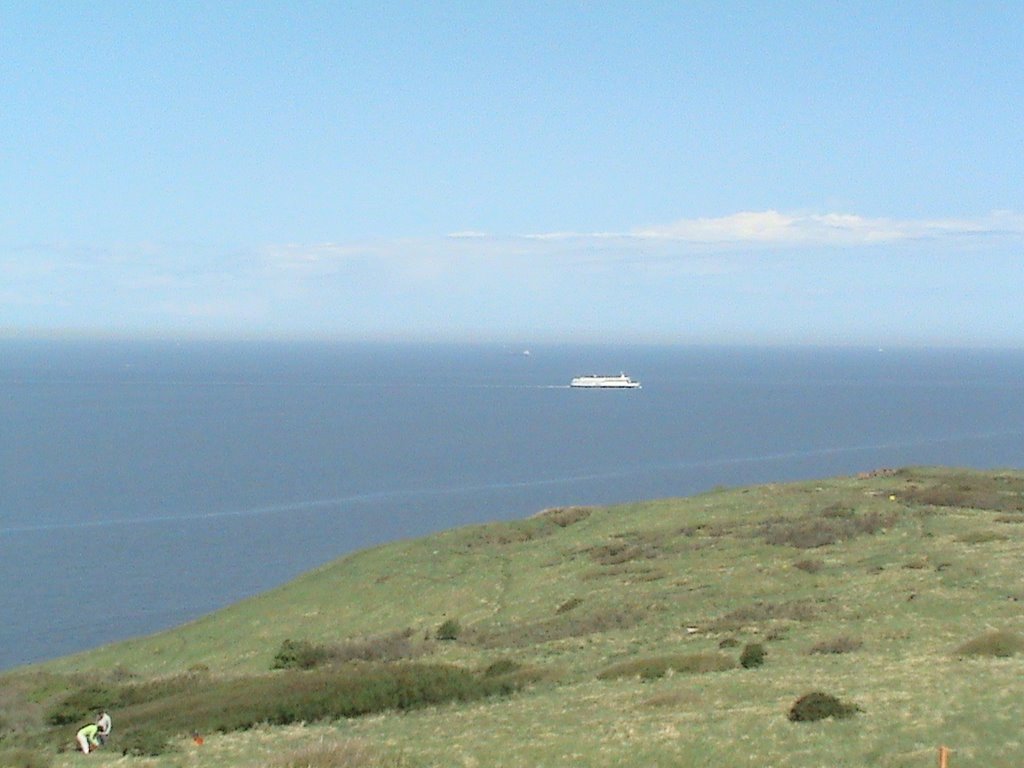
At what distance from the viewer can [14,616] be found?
63.2 metres

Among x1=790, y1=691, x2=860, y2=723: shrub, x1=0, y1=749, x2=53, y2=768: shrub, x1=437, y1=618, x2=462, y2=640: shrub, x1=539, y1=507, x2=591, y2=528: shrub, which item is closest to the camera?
x1=790, y1=691, x2=860, y2=723: shrub

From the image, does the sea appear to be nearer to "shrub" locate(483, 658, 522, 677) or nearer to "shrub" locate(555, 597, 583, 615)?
"shrub" locate(555, 597, 583, 615)

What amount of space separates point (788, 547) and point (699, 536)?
658cm

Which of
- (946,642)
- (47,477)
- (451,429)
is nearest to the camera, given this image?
(946,642)

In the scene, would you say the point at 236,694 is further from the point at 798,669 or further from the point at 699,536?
the point at 699,536

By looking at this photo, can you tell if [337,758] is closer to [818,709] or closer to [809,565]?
[818,709]

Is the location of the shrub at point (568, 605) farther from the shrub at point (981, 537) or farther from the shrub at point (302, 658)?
the shrub at point (981, 537)

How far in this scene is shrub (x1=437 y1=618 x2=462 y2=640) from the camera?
122ft

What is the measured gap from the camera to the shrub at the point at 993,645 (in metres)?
23.8

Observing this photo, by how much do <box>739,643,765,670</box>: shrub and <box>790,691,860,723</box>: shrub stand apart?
605 cm

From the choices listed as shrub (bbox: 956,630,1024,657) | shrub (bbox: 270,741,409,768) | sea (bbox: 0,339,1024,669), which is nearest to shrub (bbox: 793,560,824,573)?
shrub (bbox: 956,630,1024,657)

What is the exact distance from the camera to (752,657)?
25266 mm

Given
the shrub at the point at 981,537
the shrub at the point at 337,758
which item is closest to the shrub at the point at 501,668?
the shrub at the point at 337,758

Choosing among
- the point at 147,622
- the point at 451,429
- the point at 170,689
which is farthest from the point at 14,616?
the point at 451,429
